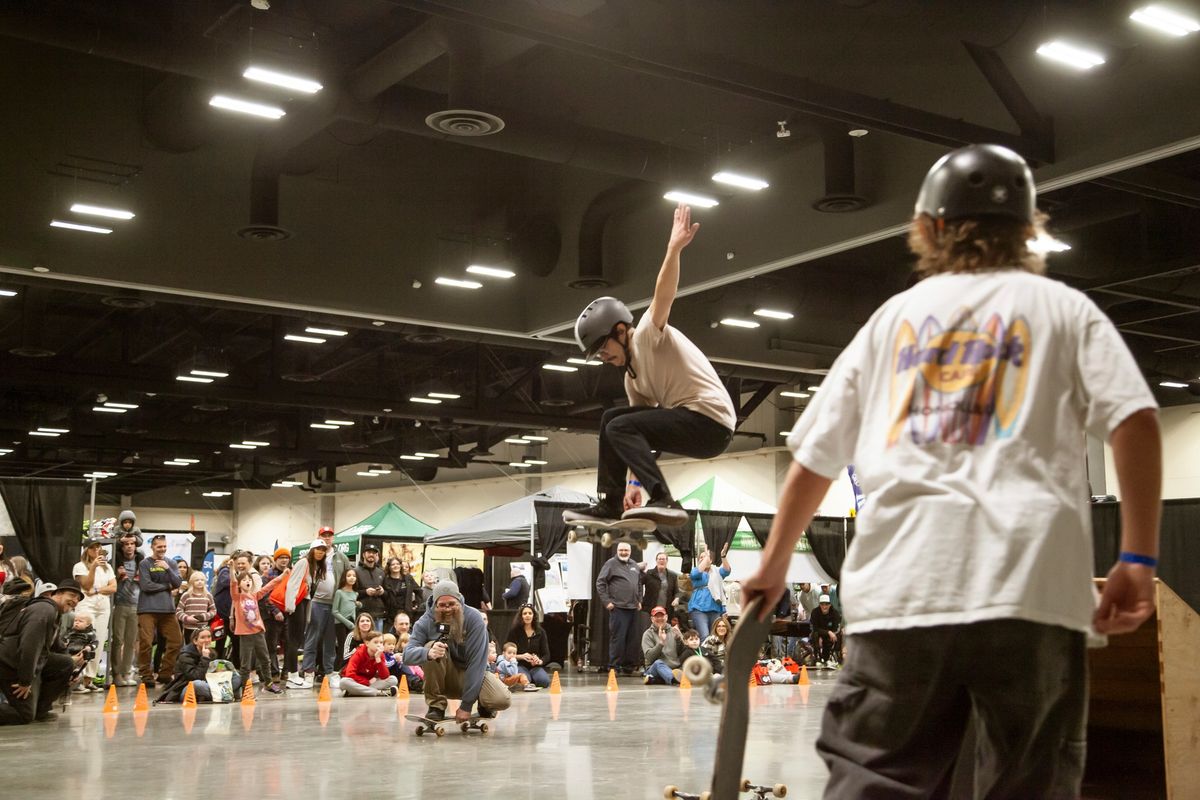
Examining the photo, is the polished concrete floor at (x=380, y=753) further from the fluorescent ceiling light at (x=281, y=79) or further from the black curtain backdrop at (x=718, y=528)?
the black curtain backdrop at (x=718, y=528)

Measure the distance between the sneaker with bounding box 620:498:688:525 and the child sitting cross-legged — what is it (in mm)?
10086

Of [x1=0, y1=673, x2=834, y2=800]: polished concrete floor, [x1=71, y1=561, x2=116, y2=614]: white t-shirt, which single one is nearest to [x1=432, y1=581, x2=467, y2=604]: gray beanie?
[x1=0, y1=673, x2=834, y2=800]: polished concrete floor

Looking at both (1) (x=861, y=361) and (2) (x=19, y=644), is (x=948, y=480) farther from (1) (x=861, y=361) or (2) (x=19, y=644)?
(2) (x=19, y=644)

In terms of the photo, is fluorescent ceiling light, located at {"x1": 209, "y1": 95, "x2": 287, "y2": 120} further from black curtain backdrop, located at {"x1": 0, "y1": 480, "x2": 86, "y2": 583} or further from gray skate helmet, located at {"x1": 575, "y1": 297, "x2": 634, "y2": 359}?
gray skate helmet, located at {"x1": 575, "y1": 297, "x2": 634, "y2": 359}

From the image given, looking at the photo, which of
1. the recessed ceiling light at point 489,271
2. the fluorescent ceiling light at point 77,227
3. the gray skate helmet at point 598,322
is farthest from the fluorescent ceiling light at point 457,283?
the gray skate helmet at point 598,322

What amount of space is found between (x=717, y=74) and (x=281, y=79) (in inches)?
143

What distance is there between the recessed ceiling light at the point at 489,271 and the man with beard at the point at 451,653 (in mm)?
5816

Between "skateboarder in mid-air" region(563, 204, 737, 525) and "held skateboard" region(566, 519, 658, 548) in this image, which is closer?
"skateboarder in mid-air" region(563, 204, 737, 525)

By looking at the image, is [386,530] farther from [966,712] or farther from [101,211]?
[966,712]

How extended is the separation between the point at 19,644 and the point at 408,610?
861cm

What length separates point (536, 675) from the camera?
53.0 feet

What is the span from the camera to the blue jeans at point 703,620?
56.6ft

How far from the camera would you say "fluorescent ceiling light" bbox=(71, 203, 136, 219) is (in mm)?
12539

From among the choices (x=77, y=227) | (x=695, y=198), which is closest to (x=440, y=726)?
(x=695, y=198)
